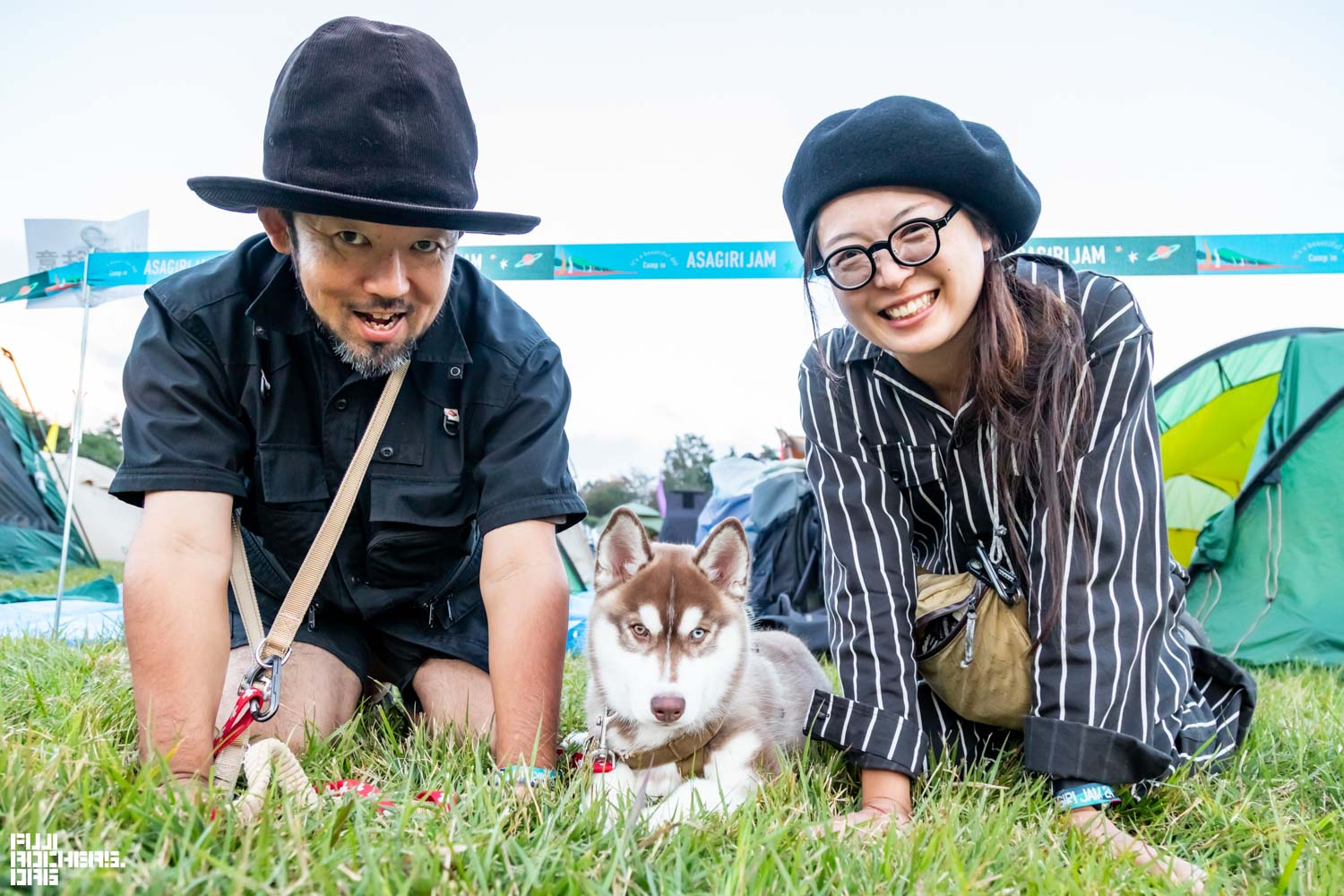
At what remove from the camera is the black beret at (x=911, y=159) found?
2.03 m

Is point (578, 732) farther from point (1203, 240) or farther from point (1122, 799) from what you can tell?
point (1203, 240)

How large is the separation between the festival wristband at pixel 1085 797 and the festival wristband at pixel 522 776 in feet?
3.84

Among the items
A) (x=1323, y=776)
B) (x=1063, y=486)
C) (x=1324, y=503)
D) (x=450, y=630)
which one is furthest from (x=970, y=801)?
(x=1324, y=503)

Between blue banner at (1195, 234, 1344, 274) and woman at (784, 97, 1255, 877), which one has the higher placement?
blue banner at (1195, 234, 1344, 274)

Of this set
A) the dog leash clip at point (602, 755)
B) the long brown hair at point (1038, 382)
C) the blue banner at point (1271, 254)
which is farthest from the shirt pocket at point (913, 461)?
the blue banner at point (1271, 254)

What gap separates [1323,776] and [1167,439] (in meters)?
4.67

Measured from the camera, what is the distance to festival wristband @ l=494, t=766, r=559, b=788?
1.88 meters

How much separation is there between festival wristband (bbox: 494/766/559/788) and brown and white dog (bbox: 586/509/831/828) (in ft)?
A: 0.50

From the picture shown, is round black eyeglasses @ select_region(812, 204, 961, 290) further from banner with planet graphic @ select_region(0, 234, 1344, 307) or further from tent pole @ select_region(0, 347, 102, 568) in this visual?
tent pole @ select_region(0, 347, 102, 568)

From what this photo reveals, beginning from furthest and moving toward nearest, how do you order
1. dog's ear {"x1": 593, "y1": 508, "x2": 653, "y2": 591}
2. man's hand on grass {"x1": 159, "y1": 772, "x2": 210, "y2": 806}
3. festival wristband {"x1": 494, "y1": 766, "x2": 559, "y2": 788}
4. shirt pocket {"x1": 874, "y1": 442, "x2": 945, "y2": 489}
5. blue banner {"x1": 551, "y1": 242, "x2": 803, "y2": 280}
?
blue banner {"x1": 551, "y1": 242, "x2": 803, "y2": 280} < dog's ear {"x1": 593, "y1": 508, "x2": 653, "y2": 591} < shirt pocket {"x1": 874, "y1": 442, "x2": 945, "y2": 489} < festival wristband {"x1": 494, "y1": 766, "x2": 559, "y2": 788} < man's hand on grass {"x1": 159, "y1": 772, "x2": 210, "y2": 806}

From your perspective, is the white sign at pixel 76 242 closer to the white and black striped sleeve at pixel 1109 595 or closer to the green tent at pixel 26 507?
the green tent at pixel 26 507

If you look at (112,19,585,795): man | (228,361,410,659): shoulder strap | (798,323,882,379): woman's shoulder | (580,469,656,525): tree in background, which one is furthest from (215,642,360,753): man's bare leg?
(580,469,656,525): tree in background

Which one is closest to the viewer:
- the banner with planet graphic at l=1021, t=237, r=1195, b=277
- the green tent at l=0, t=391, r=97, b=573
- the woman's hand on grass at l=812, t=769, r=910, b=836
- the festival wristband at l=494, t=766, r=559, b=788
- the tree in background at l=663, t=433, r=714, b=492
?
the festival wristband at l=494, t=766, r=559, b=788

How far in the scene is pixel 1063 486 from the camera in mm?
2197
